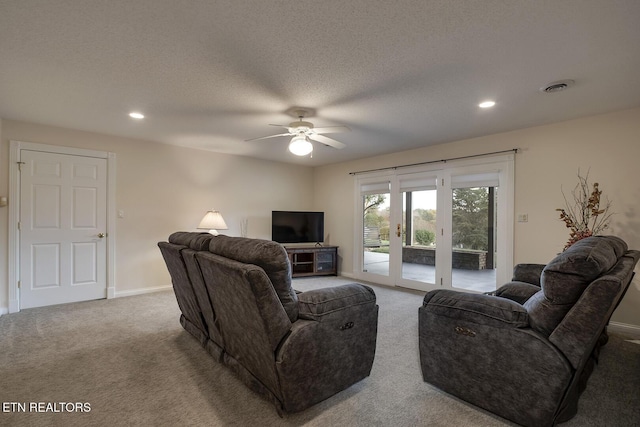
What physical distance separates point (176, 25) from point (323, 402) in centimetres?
260

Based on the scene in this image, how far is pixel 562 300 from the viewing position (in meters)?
1.50

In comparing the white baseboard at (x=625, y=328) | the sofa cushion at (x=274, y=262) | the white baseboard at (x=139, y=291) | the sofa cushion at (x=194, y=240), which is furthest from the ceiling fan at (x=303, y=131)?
the white baseboard at (x=625, y=328)

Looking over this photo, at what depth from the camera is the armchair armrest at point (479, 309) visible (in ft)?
5.37

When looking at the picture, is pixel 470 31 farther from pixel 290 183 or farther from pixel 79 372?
pixel 290 183

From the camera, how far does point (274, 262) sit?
1.67 metres

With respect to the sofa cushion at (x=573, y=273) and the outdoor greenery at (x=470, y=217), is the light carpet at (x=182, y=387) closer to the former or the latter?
the sofa cushion at (x=573, y=273)

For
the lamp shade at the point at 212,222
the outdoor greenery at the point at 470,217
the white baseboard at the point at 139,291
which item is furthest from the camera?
the lamp shade at the point at 212,222

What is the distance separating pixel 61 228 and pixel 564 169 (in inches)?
258

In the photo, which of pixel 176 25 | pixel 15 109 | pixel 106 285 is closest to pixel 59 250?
pixel 106 285

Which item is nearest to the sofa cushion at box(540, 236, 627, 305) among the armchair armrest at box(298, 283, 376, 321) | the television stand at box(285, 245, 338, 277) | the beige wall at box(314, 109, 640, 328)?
the armchair armrest at box(298, 283, 376, 321)

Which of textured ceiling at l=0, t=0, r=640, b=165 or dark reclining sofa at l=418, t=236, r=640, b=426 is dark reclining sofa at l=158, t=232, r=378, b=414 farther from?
textured ceiling at l=0, t=0, r=640, b=165

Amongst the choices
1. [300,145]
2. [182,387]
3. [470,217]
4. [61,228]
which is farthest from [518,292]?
[61,228]

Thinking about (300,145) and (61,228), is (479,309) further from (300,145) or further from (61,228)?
(61,228)

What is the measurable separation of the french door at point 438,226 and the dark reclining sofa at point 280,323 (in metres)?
2.91
